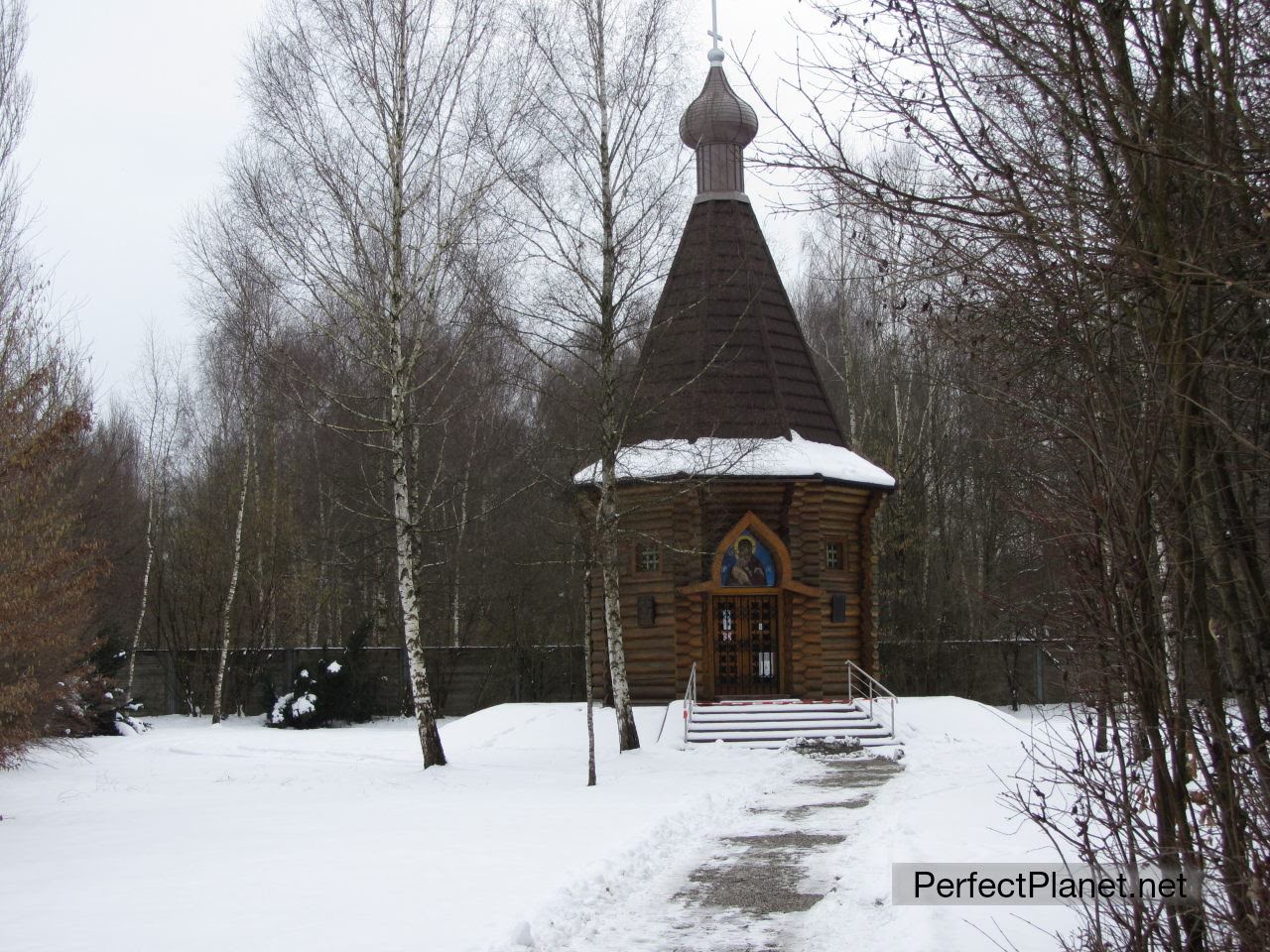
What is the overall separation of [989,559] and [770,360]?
13.6 m

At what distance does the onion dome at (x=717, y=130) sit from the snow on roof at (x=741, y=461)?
5.26 m

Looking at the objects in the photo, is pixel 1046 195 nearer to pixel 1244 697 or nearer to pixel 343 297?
pixel 1244 697

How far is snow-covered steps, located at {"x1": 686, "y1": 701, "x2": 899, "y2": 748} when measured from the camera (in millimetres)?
18703

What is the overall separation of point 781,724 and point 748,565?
9.69ft

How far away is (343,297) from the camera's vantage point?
47.4 feet

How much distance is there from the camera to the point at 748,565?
67.9ft

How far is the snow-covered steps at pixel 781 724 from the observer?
18.7 m

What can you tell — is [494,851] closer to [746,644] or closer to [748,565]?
[748,565]

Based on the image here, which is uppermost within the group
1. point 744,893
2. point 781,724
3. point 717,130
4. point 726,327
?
point 717,130

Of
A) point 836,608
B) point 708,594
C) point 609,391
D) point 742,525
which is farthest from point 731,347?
point 609,391

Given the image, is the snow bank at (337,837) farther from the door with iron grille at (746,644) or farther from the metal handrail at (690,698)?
the door with iron grille at (746,644)

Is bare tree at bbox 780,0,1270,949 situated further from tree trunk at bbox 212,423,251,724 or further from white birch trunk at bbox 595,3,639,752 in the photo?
tree trunk at bbox 212,423,251,724

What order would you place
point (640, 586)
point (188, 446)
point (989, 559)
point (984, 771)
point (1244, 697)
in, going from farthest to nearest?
point (188, 446) < point (989, 559) < point (640, 586) < point (984, 771) < point (1244, 697)

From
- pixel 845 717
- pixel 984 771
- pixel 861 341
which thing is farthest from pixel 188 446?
pixel 984 771
